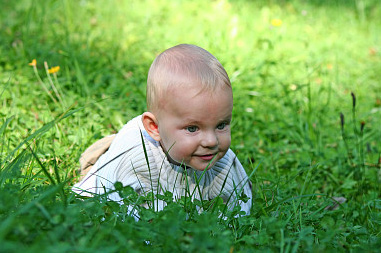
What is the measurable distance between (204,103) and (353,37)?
15.5 feet

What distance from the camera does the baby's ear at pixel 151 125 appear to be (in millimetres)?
2423

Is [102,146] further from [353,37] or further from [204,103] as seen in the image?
[353,37]

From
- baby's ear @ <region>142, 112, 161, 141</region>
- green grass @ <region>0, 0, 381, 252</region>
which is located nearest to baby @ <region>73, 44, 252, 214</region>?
Result: baby's ear @ <region>142, 112, 161, 141</region>

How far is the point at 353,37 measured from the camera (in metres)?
6.32

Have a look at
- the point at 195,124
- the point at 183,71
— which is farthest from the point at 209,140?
the point at 183,71

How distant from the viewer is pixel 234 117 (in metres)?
4.03

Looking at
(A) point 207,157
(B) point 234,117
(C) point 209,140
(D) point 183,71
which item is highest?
(D) point 183,71

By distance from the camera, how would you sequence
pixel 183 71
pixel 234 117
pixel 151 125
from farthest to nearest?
1. pixel 234 117
2. pixel 151 125
3. pixel 183 71

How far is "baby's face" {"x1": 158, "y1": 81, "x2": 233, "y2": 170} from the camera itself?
224 cm

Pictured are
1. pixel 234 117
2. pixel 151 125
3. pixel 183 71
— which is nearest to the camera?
pixel 183 71

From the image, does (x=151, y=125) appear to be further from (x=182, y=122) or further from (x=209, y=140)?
(x=209, y=140)

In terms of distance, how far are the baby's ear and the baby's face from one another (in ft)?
0.16

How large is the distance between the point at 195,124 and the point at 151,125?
30 cm

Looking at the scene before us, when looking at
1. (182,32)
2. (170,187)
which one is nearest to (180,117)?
(170,187)
